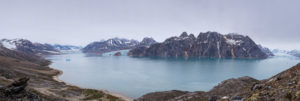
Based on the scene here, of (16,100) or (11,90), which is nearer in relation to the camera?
(16,100)

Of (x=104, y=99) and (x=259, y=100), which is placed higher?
(x=259, y=100)

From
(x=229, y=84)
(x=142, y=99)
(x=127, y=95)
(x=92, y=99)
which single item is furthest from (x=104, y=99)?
(x=229, y=84)

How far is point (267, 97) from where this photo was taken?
36.8ft

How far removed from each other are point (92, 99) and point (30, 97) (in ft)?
68.2

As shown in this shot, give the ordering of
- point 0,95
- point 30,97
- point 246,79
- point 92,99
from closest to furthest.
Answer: point 0,95
point 30,97
point 92,99
point 246,79

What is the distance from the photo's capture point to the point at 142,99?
4425 cm

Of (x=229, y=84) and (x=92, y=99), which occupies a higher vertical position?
(x=229, y=84)

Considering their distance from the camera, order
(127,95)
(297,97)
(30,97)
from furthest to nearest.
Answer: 1. (127,95)
2. (30,97)
3. (297,97)

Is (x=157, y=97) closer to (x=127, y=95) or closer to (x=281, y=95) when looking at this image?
(x=127, y=95)

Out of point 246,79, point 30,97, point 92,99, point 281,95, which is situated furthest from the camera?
point 246,79

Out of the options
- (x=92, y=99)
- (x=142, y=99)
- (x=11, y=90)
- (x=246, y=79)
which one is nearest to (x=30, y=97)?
(x=11, y=90)

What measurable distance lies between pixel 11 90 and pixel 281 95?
101 ft

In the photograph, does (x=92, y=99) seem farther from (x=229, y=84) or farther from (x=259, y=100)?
(x=259, y=100)

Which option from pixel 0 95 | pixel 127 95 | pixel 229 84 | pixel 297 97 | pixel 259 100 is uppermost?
pixel 297 97
